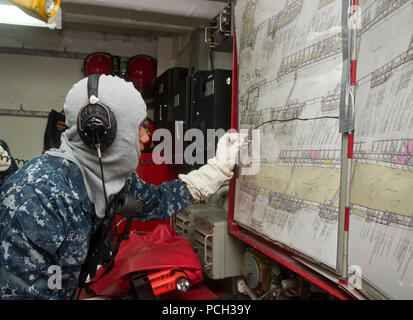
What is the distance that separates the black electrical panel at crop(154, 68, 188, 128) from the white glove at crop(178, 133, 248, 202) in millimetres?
1329

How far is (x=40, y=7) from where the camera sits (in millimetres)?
1447

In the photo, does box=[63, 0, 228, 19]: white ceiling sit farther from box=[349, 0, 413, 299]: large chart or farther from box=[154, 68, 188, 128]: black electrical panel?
box=[349, 0, 413, 299]: large chart

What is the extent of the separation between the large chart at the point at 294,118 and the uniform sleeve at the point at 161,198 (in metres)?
0.31

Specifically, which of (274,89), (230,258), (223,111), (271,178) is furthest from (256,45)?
(230,258)

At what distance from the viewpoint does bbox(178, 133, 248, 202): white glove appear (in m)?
1.55

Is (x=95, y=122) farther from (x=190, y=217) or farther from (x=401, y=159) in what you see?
(x=190, y=217)

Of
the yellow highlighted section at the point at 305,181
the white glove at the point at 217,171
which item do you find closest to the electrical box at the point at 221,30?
the white glove at the point at 217,171

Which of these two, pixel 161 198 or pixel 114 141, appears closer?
pixel 114 141

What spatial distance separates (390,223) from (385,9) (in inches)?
20.9

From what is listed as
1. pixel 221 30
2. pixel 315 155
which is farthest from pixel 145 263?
pixel 221 30

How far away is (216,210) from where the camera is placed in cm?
208

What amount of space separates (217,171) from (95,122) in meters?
0.72

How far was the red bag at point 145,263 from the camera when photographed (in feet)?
5.06

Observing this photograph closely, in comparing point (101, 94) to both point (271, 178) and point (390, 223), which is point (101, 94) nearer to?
point (271, 178)
